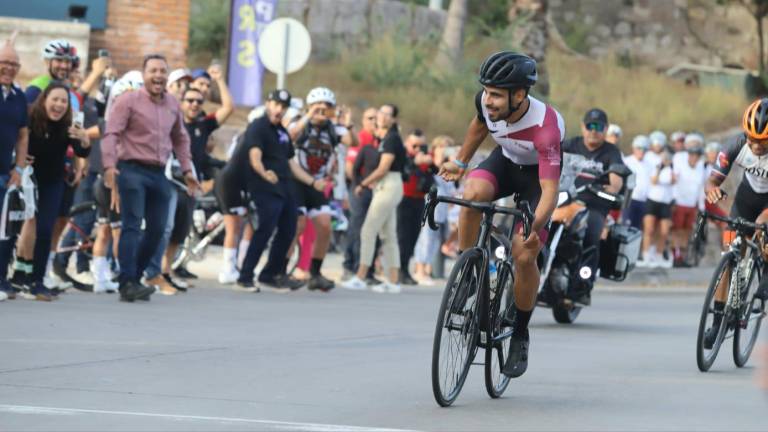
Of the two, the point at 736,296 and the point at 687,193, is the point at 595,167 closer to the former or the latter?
the point at 736,296

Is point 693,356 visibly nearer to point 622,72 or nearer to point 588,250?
point 588,250

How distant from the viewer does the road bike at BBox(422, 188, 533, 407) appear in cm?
900

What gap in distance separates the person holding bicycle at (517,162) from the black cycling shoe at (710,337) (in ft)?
7.83

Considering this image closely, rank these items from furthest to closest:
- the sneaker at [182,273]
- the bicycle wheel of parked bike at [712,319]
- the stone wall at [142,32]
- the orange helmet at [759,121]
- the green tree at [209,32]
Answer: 1. the green tree at [209,32]
2. the stone wall at [142,32]
3. the sneaker at [182,273]
4. the orange helmet at [759,121]
5. the bicycle wheel of parked bike at [712,319]

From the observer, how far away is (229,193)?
17766 millimetres

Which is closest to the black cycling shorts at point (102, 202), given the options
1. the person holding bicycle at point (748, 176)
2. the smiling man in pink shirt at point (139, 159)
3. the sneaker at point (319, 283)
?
the smiling man in pink shirt at point (139, 159)

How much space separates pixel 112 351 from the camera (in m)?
11.1

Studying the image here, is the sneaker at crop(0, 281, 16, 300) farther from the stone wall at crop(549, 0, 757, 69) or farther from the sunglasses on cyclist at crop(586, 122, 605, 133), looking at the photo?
the stone wall at crop(549, 0, 757, 69)

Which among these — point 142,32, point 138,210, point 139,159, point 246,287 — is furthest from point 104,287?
point 142,32

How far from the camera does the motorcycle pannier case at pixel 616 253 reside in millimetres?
16156

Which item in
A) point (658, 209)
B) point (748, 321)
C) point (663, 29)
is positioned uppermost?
point (663, 29)

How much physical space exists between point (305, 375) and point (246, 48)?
1543 centimetres

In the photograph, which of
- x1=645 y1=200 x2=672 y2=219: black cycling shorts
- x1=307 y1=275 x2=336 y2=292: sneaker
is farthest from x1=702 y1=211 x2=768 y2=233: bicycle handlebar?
x1=645 y1=200 x2=672 y2=219: black cycling shorts

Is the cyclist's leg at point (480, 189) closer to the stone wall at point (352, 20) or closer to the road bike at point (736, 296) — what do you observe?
the road bike at point (736, 296)
